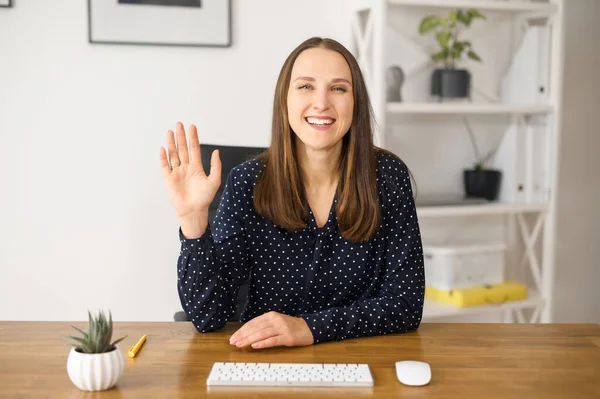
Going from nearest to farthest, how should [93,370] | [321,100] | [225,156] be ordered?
[93,370] → [321,100] → [225,156]

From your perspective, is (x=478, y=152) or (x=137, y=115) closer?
(x=137, y=115)

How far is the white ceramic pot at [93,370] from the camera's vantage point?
113cm

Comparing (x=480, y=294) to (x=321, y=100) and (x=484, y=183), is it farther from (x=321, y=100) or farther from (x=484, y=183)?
(x=321, y=100)

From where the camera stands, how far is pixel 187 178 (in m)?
1.50

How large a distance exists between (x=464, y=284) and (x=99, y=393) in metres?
1.88

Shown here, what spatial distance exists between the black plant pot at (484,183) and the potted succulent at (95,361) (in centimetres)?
207

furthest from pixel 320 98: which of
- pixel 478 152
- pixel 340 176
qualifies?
pixel 478 152

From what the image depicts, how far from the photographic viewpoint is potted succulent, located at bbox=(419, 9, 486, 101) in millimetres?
2734

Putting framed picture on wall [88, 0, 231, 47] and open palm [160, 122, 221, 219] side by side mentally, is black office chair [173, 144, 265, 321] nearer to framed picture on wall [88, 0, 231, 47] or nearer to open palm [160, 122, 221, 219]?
open palm [160, 122, 221, 219]

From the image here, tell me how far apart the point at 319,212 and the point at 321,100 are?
0.27 meters

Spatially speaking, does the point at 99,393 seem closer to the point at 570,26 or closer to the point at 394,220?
the point at 394,220

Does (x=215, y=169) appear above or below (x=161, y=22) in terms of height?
below

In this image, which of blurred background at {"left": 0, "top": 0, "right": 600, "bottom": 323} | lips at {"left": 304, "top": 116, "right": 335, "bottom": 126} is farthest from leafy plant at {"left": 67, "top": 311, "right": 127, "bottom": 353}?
blurred background at {"left": 0, "top": 0, "right": 600, "bottom": 323}

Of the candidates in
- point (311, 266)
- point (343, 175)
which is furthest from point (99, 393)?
point (343, 175)
